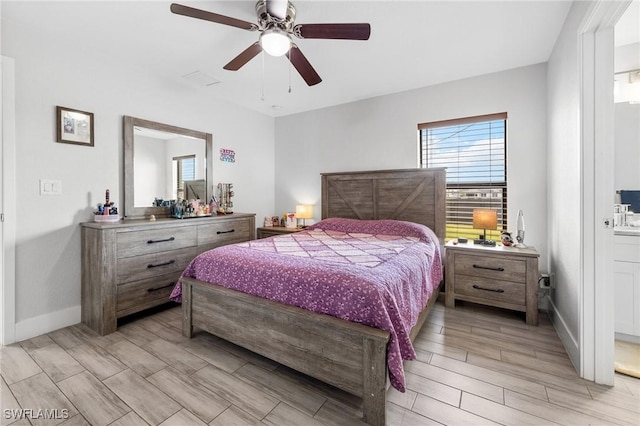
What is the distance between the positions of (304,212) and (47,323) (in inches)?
120

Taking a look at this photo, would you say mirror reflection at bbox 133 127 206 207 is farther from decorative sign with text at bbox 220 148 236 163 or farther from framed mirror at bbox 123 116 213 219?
decorative sign with text at bbox 220 148 236 163

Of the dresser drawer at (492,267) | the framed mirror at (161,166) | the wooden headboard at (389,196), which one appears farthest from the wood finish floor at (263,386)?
the wooden headboard at (389,196)

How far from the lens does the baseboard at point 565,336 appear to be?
6.13 ft

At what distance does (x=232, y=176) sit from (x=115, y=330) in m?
2.40

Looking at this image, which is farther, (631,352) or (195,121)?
(195,121)

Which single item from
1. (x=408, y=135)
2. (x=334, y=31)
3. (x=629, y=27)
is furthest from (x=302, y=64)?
(x=629, y=27)

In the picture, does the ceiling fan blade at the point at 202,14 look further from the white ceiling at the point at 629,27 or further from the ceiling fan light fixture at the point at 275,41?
the white ceiling at the point at 629,27

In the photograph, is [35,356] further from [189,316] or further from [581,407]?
[581,407]

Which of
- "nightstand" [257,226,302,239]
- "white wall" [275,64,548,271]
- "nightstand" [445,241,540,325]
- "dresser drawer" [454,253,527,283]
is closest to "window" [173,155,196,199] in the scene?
"nightstand" [257,226,302,239]

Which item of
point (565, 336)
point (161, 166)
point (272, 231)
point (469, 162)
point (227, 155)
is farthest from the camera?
point (272, 231)

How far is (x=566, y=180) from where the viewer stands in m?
2.15

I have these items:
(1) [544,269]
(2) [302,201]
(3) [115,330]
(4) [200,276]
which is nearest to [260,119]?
(2) [302,201]

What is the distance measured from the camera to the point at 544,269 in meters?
2.91

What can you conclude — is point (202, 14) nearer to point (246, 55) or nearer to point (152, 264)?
point (246, 55)
